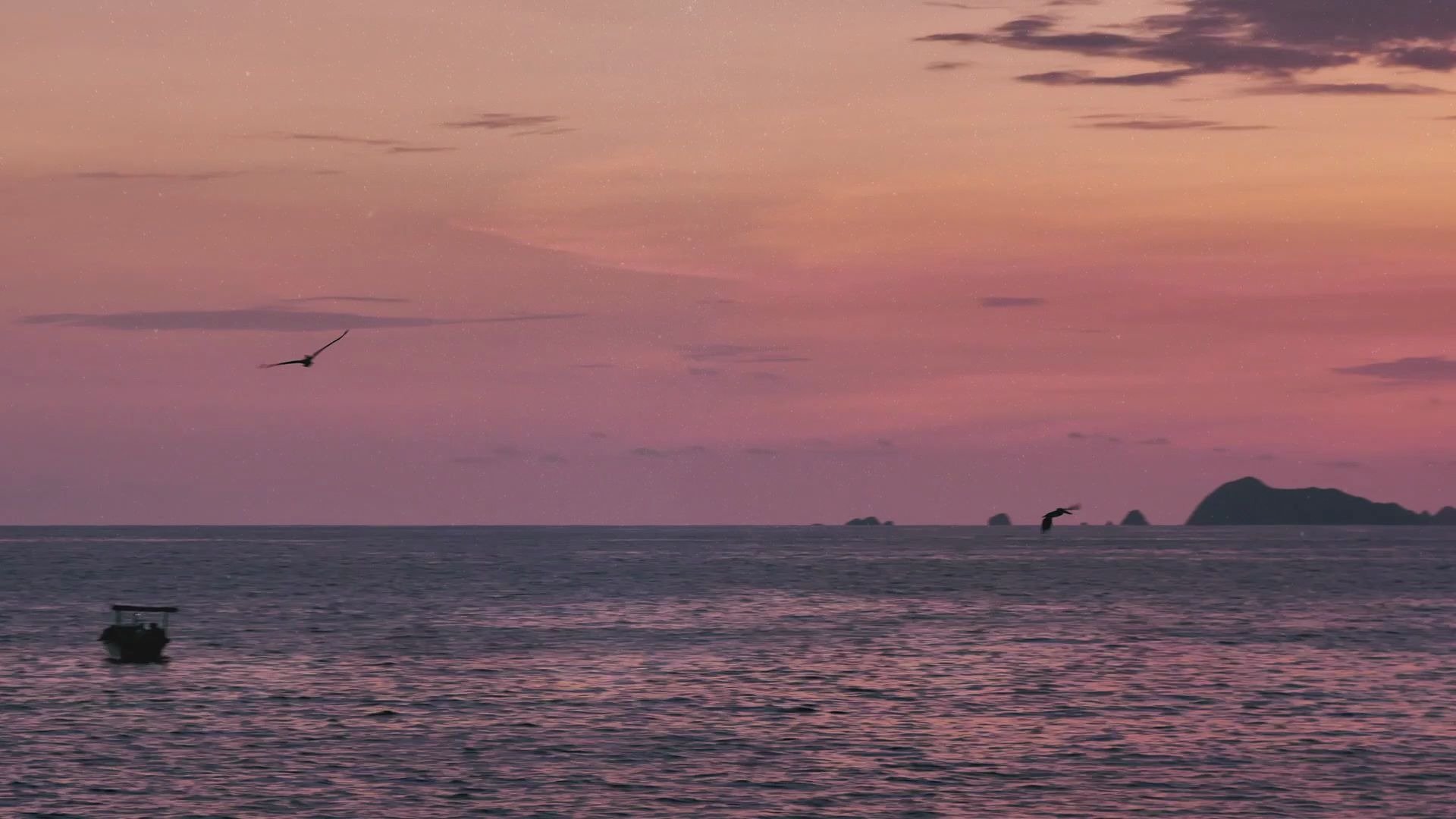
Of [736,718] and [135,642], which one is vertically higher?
[135,642]

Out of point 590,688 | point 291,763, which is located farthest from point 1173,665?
point 291,763

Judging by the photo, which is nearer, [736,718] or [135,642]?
[736,718]

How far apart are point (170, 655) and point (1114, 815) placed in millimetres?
67868

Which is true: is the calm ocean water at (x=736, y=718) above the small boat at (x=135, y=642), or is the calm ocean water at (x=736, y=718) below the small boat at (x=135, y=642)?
below

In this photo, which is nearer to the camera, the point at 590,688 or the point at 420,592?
the point at 590,688

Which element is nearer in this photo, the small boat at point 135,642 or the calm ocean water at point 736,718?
the calm ocean water at point 736,718

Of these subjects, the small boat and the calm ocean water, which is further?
the small boat

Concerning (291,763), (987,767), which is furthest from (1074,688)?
(291,763)

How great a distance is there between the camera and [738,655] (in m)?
99.3

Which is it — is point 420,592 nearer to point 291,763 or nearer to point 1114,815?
point 291,763

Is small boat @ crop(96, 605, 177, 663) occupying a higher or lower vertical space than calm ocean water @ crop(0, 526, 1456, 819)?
higher

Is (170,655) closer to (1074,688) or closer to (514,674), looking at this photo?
(514,674)

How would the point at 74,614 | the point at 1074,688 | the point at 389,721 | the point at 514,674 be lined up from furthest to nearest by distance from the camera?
1. the point at 74,614
2. the point at 514,674
3. the point at 1074,688
4. the point at 389,721

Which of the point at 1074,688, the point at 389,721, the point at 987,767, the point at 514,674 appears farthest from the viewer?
the point at 514,674
